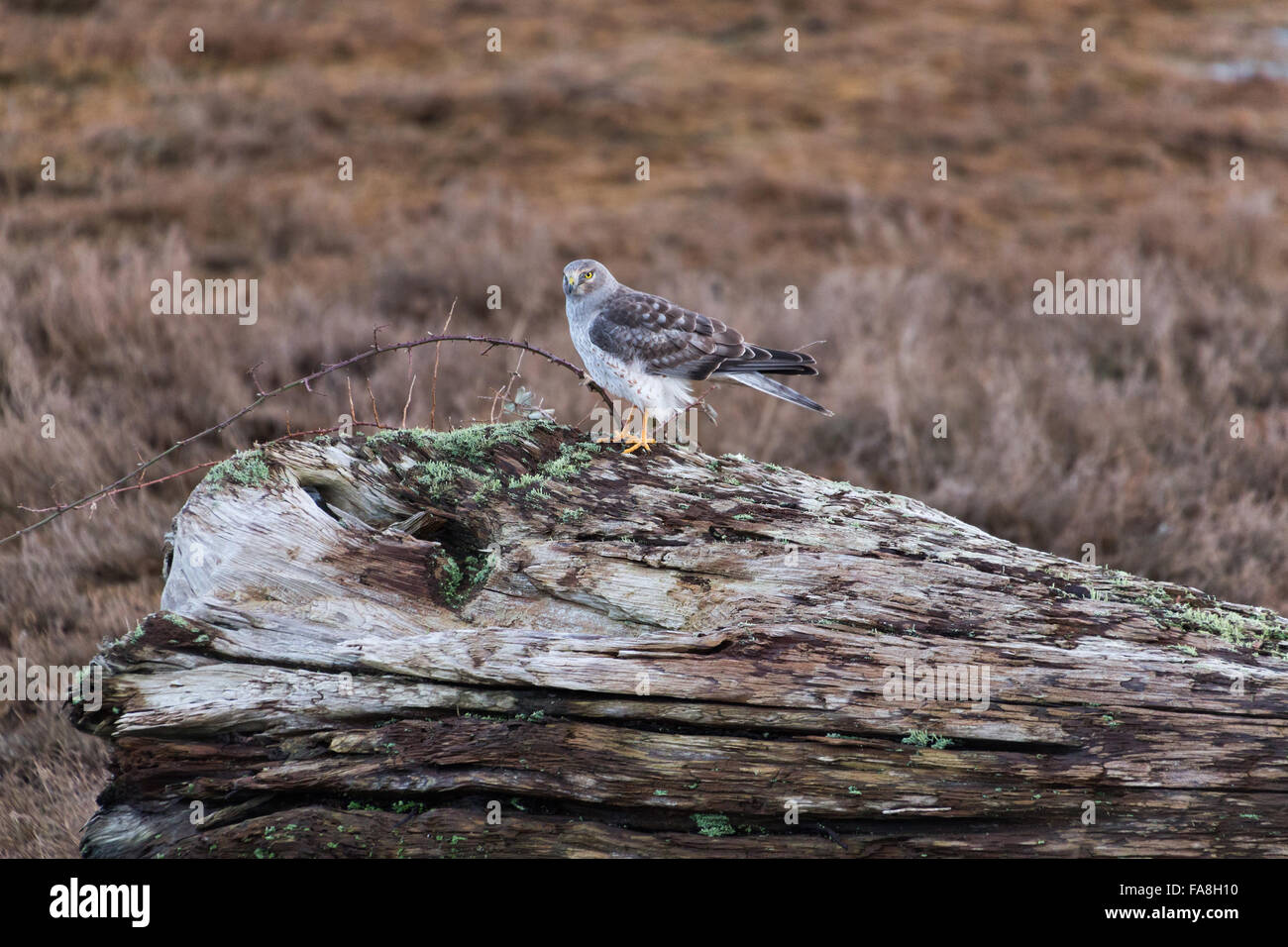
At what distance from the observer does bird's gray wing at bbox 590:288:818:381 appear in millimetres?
4055

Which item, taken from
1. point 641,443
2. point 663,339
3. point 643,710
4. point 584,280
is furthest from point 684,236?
point 643,710

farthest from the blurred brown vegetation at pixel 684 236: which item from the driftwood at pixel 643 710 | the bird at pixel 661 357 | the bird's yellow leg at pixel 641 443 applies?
the bird's yellow leg at pixel 641 443

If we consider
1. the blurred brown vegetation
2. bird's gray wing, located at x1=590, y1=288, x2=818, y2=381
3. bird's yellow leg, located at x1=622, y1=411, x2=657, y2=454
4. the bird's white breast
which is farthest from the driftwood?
the blurred brown vegetation

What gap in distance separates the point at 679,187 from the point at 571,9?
664 centimetres

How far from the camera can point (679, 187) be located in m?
11.9

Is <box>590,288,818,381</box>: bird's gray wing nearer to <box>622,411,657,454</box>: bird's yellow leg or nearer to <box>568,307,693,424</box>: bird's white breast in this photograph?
<box>568,307,693,424</box>: bird's white breast

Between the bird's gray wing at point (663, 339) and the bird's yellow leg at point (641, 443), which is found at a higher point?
the bird's gray wing at point (663, 339)

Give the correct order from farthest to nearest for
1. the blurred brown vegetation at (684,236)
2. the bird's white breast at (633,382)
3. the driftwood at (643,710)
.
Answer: the blurred brown vegetation at (684,236) < the bird's white breast at (633,382) < the driftwood at (643,710)

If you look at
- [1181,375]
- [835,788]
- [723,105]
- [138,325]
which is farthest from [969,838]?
[723,105]

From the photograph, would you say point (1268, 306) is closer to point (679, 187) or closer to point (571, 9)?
point (679, 187)

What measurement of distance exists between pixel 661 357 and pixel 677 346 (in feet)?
0.25

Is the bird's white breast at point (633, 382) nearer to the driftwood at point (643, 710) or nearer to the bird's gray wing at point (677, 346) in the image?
the bird's gray wing at point (677, 346)

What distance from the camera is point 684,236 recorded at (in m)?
10.5

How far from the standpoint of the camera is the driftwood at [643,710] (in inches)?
112
